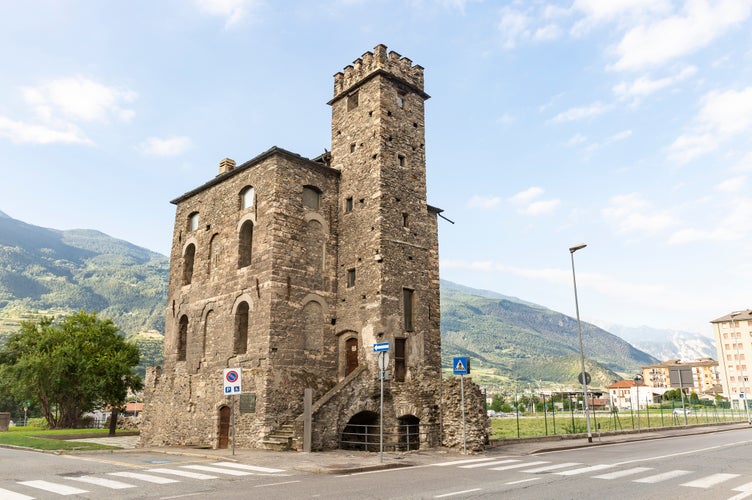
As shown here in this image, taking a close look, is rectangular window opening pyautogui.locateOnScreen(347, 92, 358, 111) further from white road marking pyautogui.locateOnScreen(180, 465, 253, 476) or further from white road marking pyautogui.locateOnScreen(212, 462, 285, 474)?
white road marking pyautogui.locateOnScreen(180, 465, 253, 476)

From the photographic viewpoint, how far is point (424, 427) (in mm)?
21297

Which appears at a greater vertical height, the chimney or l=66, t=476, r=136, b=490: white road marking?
the chimney

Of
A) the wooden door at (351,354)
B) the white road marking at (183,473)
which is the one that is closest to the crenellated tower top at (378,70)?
the wooden door at (351,354)

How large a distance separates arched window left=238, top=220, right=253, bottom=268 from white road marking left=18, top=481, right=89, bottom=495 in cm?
1567

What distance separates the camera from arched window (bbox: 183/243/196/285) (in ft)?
→ 102

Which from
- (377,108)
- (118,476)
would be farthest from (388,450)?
(377,108)

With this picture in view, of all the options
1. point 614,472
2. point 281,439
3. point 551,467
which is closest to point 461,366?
point 551,467

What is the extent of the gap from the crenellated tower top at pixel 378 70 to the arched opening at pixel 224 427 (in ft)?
57.6

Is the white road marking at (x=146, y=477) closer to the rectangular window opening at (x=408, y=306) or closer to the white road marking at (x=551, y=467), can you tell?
the white road marking at (x=551, y=467)

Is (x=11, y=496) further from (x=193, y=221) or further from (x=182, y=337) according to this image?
(x=193, y=221)

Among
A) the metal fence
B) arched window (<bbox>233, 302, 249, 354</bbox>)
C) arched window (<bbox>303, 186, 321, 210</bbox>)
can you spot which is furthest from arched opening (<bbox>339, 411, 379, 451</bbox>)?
arched window (<bbox>303, 186, 321, 210</bbox>)

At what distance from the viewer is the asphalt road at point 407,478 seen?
33.2 ft

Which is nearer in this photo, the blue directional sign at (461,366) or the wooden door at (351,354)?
the blue directional sign at (461,366)

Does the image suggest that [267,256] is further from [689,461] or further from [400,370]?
[689,461]
